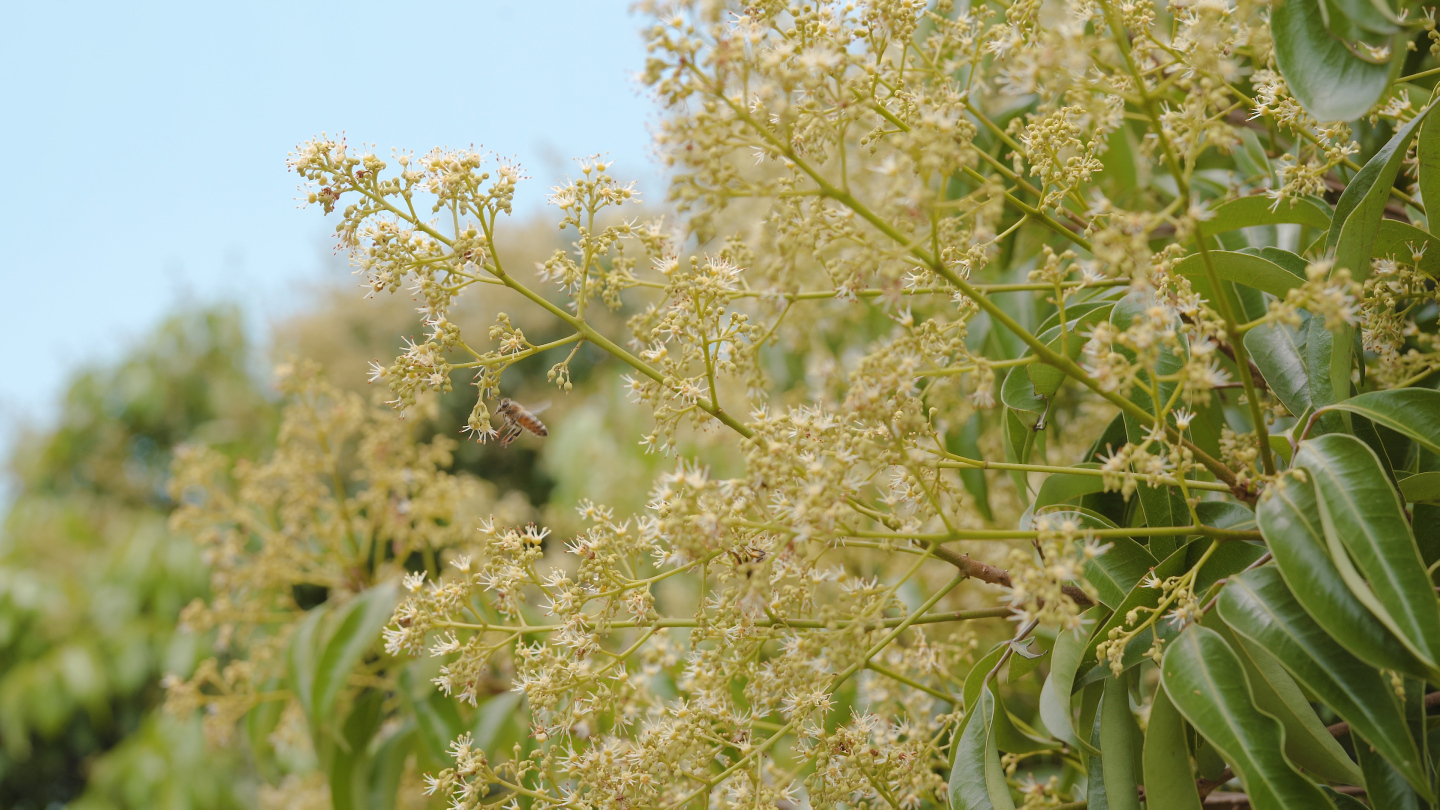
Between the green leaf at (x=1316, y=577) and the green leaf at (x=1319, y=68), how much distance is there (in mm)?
316

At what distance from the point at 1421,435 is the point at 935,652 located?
0.67 meters

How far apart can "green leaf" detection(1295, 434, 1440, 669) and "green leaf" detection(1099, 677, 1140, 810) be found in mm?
271

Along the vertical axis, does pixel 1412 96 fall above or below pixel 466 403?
below

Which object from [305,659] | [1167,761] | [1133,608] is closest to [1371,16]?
[1133,608]

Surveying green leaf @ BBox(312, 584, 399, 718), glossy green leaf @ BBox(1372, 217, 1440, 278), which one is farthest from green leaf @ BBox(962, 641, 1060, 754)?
green leaf @ BBox(312, 584, 399, 718)

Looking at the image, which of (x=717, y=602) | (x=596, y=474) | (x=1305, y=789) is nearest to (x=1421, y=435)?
(x=1305, y=789)

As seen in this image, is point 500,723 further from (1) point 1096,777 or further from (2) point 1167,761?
(2) point 1167,761

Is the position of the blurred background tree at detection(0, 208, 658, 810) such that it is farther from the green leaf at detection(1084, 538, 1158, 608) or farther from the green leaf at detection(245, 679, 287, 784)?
the green leaf at detection(1084, 538, 1158, 608)

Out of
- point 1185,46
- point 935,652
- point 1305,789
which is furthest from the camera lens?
point 935,652

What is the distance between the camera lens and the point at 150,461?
8812 millimetres

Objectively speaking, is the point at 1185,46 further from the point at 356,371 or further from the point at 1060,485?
the point at 356,371

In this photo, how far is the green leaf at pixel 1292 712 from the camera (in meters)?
0.81

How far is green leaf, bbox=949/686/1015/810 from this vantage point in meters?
0.92

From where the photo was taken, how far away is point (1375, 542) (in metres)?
0.70
